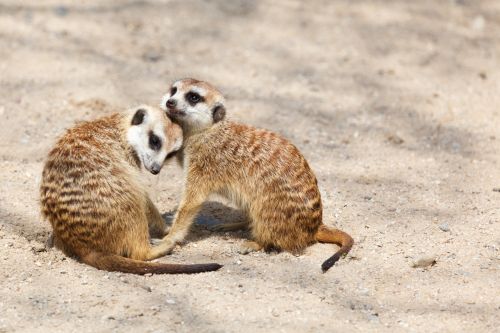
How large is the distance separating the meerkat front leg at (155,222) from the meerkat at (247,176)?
10 centimetres

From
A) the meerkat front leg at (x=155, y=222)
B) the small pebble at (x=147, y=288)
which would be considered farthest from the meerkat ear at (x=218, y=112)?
the small pebble at (x=147, y=288)

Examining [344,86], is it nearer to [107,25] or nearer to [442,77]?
[442,77]

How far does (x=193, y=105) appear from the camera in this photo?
3.28 m

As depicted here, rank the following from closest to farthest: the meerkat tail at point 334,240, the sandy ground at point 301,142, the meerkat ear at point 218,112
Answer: the sandy ground at point 301,142
the meerkat tail at point 334,240
the meerkat ear at point 218,112

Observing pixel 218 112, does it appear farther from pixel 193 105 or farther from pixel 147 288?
pixel 147 288

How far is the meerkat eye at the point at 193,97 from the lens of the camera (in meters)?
3.27

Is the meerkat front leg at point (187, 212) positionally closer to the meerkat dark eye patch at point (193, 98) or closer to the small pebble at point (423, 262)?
the meerkat dark eye patch at point (193, 98)

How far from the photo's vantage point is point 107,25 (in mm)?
5277

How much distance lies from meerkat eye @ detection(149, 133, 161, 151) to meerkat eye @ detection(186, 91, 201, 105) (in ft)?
0.82

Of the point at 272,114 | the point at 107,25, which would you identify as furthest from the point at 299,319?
the point at 107,25

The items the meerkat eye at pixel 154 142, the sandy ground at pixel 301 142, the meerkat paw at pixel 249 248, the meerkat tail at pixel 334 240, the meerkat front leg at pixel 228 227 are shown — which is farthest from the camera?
the meerkat front leg at pixel 228 227

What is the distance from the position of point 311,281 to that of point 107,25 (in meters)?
2.93

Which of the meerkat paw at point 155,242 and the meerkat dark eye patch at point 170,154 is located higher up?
the meerkat dark eye patch at point 170,154

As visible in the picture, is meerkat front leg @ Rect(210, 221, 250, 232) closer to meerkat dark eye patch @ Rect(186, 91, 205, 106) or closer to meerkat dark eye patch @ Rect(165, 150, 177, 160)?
meerkat dark eye patch @ Rect(165, 150, 177, 160)
